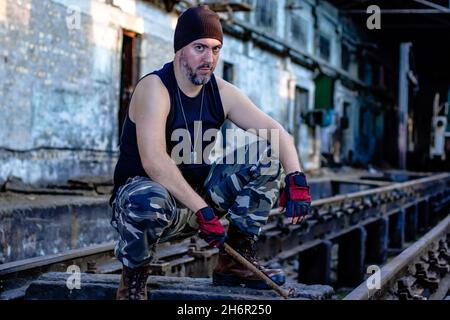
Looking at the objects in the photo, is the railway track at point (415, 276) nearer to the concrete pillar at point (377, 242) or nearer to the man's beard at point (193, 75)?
the man's beard at point (193, 75)

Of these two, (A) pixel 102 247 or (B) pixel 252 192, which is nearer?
(B) pixel 252 192

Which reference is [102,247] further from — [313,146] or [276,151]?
[313,146]

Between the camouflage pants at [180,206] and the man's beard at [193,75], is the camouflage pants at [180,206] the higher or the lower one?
the lower one

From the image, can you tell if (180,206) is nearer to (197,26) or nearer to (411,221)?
(197,26)

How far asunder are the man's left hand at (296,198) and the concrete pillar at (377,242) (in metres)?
7.43

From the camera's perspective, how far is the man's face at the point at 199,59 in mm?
3312

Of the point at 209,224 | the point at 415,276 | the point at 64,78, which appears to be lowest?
the point at 415,276

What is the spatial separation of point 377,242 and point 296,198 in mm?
7718

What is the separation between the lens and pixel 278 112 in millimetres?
19516

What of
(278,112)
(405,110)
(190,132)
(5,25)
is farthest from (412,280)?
(405,110)

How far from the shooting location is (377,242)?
1062 cm

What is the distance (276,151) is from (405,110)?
24.6m

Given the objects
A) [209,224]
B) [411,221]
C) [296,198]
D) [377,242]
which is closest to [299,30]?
[411,221]

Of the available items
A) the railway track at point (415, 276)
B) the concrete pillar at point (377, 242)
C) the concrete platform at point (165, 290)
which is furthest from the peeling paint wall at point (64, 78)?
the concrete platform at point (165, 290)
